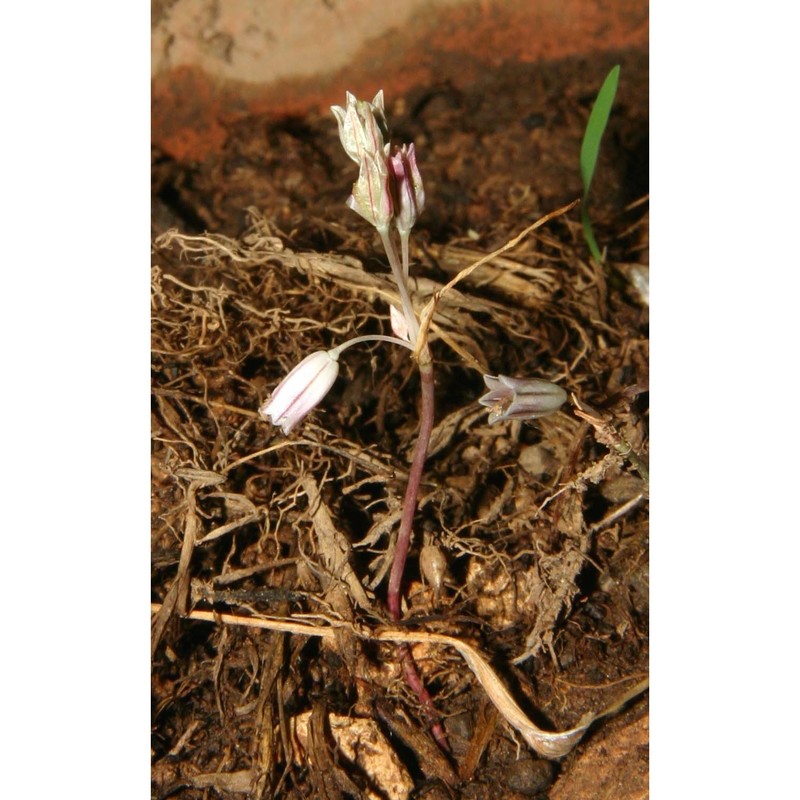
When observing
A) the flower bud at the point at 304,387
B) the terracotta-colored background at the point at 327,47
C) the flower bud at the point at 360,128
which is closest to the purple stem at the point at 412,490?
the flower bud at the point at 304,387

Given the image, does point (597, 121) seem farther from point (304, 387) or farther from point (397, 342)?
point (304, 387)

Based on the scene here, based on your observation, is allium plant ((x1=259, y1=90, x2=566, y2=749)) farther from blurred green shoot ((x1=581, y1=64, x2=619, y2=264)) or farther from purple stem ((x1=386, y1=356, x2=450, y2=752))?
blurred green shoot ((x1=581, y1=64, x2=619, y2=264))

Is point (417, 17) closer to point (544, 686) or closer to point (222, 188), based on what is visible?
point (222, 188)

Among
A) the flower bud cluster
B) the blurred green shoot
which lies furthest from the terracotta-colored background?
the flower bud cluster

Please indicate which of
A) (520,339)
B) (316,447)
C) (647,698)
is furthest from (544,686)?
(520,339)

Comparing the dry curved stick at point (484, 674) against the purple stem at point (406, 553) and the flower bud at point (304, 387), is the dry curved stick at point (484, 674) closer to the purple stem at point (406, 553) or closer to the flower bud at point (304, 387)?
the purple stem at point (406, 553)

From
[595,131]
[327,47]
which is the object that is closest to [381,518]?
[595,131]
